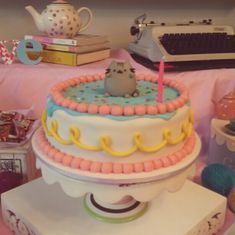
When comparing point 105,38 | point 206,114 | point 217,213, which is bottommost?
point 217,213

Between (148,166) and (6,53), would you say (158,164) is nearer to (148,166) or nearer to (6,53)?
(148,166)

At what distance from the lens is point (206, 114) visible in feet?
3.23

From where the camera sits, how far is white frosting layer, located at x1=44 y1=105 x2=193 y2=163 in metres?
0.54

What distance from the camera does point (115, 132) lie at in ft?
1.77

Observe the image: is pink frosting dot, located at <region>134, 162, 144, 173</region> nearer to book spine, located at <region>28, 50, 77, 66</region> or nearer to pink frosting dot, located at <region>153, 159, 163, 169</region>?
pink frosting dot, located at <region>153, 159, 163, 169</region>

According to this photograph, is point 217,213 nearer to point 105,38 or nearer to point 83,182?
point 83,182

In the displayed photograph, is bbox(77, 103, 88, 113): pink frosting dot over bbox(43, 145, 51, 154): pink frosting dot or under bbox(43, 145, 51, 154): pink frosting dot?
over

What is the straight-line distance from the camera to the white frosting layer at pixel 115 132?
1.76 feet

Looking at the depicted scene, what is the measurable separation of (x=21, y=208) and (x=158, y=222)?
279 mm

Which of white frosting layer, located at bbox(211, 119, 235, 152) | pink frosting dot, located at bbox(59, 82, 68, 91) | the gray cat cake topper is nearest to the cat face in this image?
the gray cat cake topper

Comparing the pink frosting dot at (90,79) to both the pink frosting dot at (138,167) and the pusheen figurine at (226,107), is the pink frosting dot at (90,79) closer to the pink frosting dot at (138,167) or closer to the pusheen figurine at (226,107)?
the pink frosting dot at (138,167)

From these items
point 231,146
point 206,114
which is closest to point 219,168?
point 231,146

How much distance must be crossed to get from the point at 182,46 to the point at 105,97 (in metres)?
0.47

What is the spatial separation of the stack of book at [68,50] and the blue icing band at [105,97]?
283 millimetres
